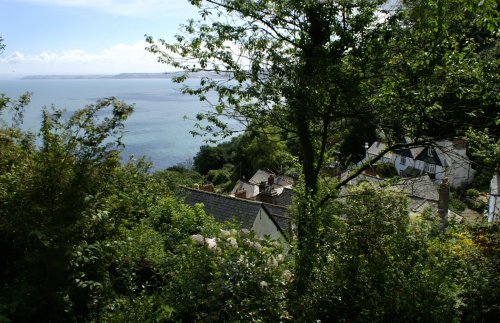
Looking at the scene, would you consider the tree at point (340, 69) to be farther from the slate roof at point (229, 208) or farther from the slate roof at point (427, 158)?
the slate roof at point (427, 158)

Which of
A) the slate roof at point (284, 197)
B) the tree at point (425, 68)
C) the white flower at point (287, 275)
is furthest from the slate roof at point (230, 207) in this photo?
the slate roof at point (284, 197)

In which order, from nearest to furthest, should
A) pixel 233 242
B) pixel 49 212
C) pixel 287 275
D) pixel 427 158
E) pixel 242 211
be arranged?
pixel 49 212, pixel 287 275, pixel 233 242, pixel 242 211, pixel 427 158

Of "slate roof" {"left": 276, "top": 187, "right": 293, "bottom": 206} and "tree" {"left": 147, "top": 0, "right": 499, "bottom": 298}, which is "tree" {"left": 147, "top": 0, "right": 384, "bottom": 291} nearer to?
"tree" {"left": 147, "top": 0, "right": 499, "bottom": 298}

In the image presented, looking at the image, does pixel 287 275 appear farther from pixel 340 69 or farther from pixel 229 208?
pixel 229 208

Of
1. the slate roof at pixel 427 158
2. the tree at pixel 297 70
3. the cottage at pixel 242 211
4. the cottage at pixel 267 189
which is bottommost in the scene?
the cottage at pixel 267 189

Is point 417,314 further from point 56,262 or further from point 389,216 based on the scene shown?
point 56,262

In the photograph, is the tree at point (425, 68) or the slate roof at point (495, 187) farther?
the slate roof at point (495, 187)

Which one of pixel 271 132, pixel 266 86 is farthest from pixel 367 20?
pixel 271 132

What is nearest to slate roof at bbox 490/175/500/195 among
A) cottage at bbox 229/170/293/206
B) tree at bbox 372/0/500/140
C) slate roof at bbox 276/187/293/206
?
cottage at bbox 229/170/293/206

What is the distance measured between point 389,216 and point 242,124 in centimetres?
271

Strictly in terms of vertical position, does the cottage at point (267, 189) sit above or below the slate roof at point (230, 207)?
below

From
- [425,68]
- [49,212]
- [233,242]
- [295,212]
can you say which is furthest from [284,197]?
[49,212]

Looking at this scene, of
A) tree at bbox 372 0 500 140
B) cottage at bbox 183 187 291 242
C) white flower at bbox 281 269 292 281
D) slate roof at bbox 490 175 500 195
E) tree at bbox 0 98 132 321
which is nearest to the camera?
tree at bbox 0 98 132 321

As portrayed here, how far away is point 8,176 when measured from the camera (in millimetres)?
4055
